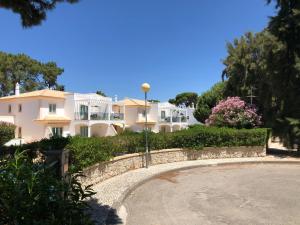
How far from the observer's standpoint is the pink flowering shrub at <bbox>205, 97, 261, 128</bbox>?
80.5ft

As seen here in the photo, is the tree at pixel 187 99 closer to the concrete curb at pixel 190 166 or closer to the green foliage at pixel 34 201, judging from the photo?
the concrete curb at pixel 190 166

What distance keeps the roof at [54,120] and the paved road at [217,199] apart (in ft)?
85.9

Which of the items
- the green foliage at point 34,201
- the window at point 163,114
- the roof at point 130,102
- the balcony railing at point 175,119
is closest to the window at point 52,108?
the roof at point 130,102

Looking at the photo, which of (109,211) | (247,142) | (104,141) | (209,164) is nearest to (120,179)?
(104,141)

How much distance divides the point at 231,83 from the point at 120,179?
27.3 metres

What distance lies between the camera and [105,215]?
7.86 meters

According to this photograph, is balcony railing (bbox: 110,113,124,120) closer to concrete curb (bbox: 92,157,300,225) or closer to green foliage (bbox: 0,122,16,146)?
green foliage (bbox: 0,122,16,146)

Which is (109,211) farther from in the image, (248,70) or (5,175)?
(248,70)

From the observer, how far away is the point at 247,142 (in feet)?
65.2

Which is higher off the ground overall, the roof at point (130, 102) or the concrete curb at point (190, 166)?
the roof at point (130, 102)

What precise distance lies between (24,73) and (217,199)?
178ft

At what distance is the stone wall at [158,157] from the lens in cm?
1201

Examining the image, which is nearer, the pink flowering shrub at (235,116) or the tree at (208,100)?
the pink flowering shrub at (235,116)

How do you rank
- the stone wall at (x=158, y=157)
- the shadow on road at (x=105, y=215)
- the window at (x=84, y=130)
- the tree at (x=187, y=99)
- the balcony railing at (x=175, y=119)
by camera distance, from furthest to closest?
the tree at (x=187, y=99)
the balcony railing at (x=175, y=119)
the window at (x=84, y=130)
the stone wall at (x=158, y=157)
the shadow on road at (x=105, y=215)
